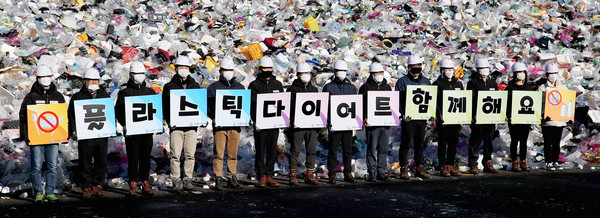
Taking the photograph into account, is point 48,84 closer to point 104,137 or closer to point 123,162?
point 104,137

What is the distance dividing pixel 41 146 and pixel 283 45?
1030 centimetres

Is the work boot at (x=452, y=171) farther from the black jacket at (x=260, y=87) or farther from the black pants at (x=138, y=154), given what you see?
the black pants at (x=138, y=154)

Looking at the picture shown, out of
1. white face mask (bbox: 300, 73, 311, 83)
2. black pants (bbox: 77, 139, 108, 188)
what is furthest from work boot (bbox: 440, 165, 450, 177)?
black pants (bbox: 77, 139, 108, 188)

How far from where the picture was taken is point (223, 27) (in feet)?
66.9

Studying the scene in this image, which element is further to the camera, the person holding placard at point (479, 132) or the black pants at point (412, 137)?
the person holding placard at point (479, 132)

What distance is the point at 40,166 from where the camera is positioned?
9578 mm

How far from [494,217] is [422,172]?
11.0 ft

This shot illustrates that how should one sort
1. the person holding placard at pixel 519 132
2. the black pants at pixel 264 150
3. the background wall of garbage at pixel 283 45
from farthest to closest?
→ the background wall of garbage at pixel 283 45
the person holding placard at pixel 519 132
the black pants at pixel 264 150

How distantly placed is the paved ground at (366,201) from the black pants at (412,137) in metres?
0.51

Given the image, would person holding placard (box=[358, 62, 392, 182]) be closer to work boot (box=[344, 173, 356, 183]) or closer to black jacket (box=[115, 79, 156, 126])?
work boot (box=[344, 173, 356, 183])

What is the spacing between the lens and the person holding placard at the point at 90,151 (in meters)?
9.70

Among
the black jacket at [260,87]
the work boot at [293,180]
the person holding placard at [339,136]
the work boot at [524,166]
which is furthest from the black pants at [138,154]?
the work boot at [524,166]

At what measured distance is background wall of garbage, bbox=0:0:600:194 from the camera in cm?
1318

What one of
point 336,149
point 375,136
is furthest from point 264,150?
point 375,136
